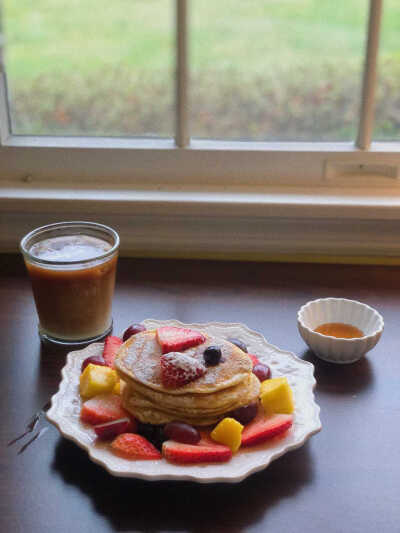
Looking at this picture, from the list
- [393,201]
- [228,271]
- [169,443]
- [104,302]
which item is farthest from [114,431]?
[393,201]

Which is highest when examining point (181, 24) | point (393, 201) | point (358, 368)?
point (181, 24)

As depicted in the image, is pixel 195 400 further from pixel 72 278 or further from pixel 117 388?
pixel 72 278

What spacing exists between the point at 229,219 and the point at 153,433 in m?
0.65

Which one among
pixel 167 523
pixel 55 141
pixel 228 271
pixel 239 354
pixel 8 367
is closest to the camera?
pixel 167 523

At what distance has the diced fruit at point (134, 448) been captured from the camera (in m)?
0.79

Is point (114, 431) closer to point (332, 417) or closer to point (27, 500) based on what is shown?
point (27, 500)

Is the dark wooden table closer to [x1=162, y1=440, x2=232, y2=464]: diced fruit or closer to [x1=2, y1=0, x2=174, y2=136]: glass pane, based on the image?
[x1=162, y1=440, x2=232, y2=464]: diced fruit

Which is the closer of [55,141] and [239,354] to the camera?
[239,354]

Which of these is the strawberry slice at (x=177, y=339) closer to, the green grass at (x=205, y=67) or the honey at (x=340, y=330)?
the honey at (x=340, y=330)

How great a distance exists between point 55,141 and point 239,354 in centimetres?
79

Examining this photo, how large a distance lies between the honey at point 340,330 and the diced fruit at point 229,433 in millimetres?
316

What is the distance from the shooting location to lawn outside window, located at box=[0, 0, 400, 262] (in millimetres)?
1363

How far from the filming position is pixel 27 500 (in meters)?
0.77

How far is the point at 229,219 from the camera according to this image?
1379mm
